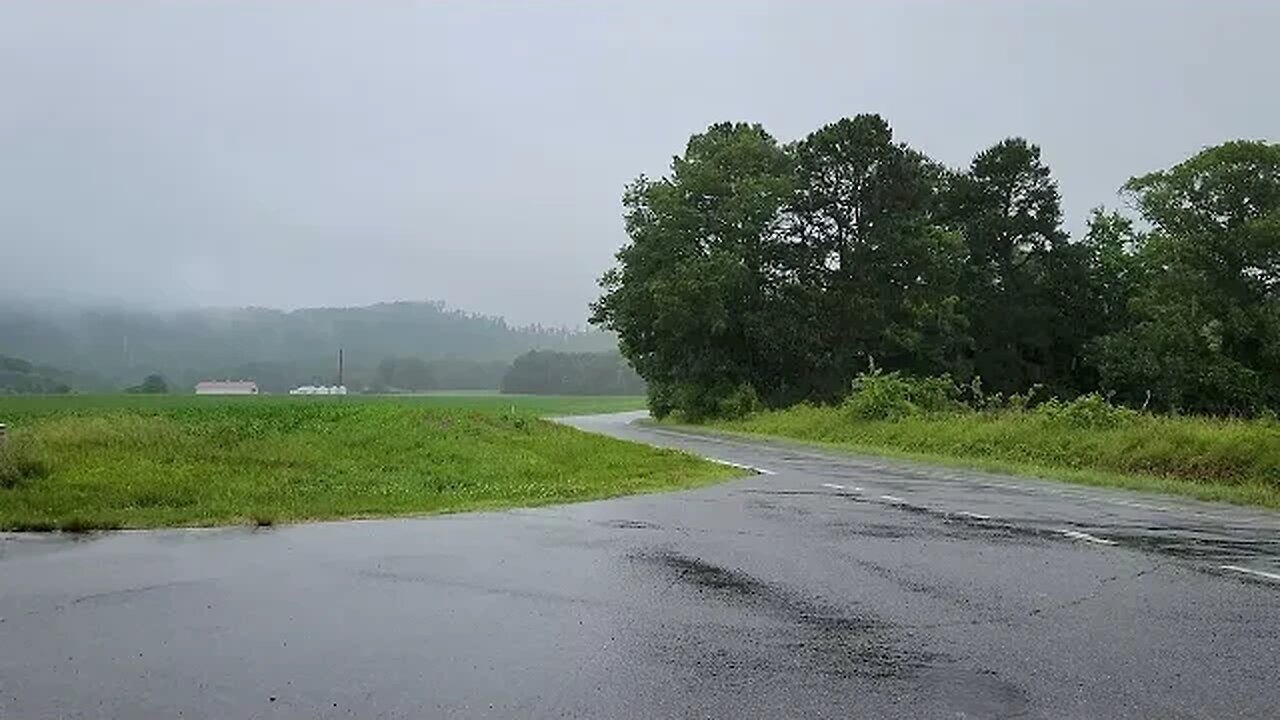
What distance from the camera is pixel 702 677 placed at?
6.18m

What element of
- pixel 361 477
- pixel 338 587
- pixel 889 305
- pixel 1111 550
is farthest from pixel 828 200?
pixel 338 587

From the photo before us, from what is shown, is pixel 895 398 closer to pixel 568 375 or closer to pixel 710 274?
pixel 710 274

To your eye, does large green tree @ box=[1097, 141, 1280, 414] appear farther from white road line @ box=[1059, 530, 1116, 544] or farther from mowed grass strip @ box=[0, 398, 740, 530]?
white road line @ box=[1059, 530, 1116, 544]

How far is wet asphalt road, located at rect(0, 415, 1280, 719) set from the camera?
5801mm

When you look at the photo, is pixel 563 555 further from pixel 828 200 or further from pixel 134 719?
pixel 828 200

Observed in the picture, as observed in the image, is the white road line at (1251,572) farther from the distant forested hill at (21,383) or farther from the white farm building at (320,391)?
the distant forested hill at (21,383)

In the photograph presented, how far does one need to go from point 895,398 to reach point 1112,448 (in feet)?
47.1

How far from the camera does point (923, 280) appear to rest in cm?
5581

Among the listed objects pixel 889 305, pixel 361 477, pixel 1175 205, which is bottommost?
pixel 361 477

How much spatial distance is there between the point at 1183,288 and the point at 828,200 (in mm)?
17635

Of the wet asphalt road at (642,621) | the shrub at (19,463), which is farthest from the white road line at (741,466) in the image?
the shrub at (19,463)

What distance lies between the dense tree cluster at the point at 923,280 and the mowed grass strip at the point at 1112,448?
60.9 ft

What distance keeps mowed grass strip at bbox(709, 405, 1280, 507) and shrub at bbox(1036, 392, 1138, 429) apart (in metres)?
0.14

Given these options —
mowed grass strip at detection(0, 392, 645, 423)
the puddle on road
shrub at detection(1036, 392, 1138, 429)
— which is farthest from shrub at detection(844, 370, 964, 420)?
the puddle on road
